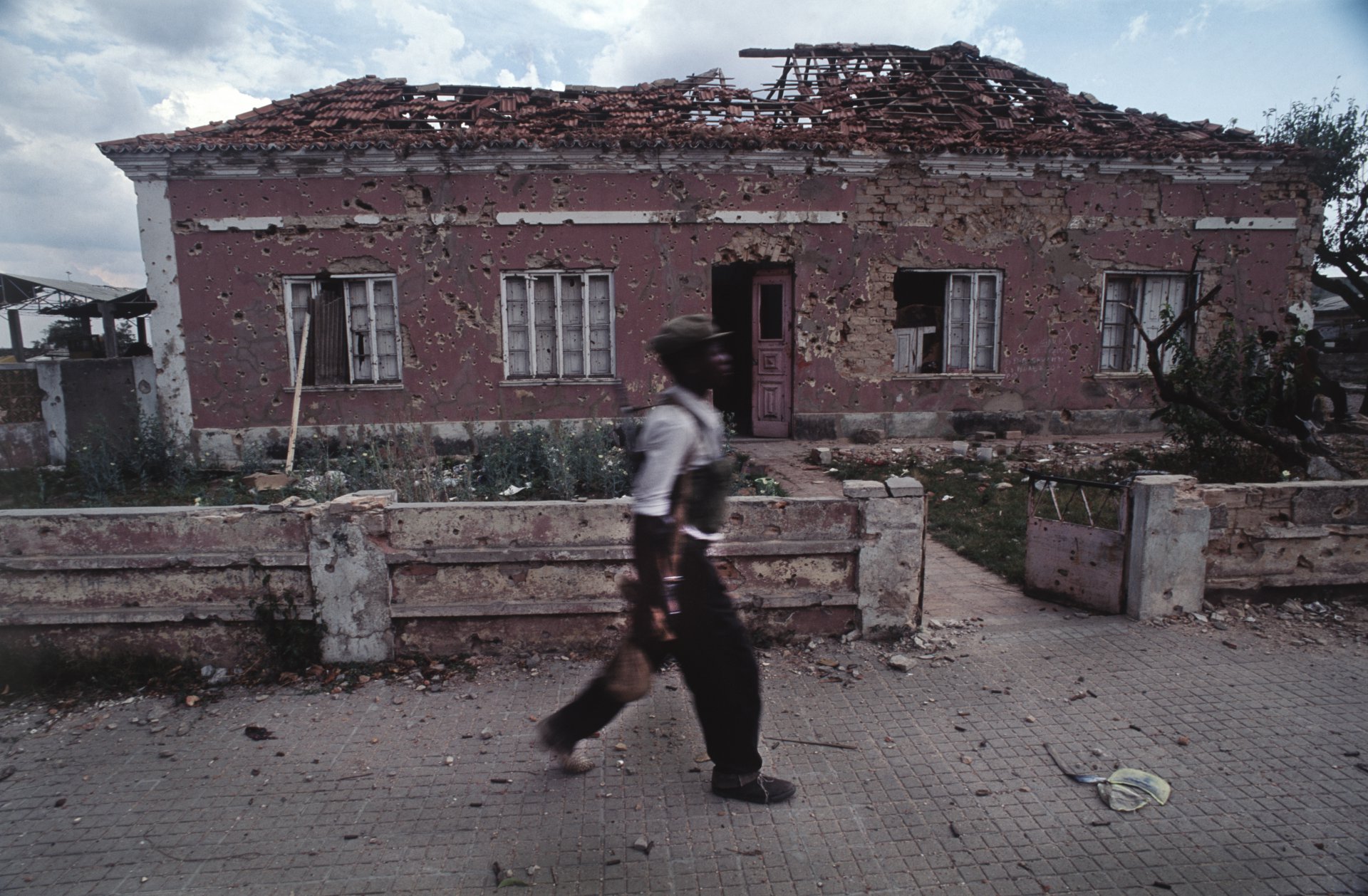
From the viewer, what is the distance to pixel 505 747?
3.16 m

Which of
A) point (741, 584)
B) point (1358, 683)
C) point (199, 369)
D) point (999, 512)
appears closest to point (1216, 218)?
point (999, 512)

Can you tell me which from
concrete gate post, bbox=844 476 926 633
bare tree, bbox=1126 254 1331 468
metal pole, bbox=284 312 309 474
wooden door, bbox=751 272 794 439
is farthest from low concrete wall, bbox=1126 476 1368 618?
metal pole, bbox=284 312 309 474

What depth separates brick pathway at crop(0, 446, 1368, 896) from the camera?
2420mm

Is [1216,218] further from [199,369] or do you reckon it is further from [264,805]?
[199,369]

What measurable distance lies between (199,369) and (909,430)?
10.1 m

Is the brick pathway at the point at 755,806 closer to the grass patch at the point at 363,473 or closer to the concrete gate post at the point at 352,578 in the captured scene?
the concrete gate post at the point at 352,578

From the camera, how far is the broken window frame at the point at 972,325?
10719mm

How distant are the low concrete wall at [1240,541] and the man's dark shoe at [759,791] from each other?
2.90 m

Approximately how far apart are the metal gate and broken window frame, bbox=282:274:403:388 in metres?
8.40

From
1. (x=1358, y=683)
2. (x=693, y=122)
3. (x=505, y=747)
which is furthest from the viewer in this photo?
(x=693, y=122)

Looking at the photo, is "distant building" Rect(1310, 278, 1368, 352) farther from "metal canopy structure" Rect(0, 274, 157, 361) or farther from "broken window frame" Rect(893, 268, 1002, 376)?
"metal canopy structure" Rect(0, 274, 157, 361)

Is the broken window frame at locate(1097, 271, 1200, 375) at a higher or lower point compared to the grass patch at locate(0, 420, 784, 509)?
higher

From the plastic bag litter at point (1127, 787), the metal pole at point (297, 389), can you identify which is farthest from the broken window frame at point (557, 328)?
the plastic bag litter at point (1127, 787)

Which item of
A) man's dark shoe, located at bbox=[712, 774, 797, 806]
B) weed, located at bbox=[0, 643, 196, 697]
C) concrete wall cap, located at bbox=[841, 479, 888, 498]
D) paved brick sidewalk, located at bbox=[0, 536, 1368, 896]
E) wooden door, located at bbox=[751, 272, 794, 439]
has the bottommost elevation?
paved brick sidewalk, located at bbox=[0, 536, 1368, 896]
